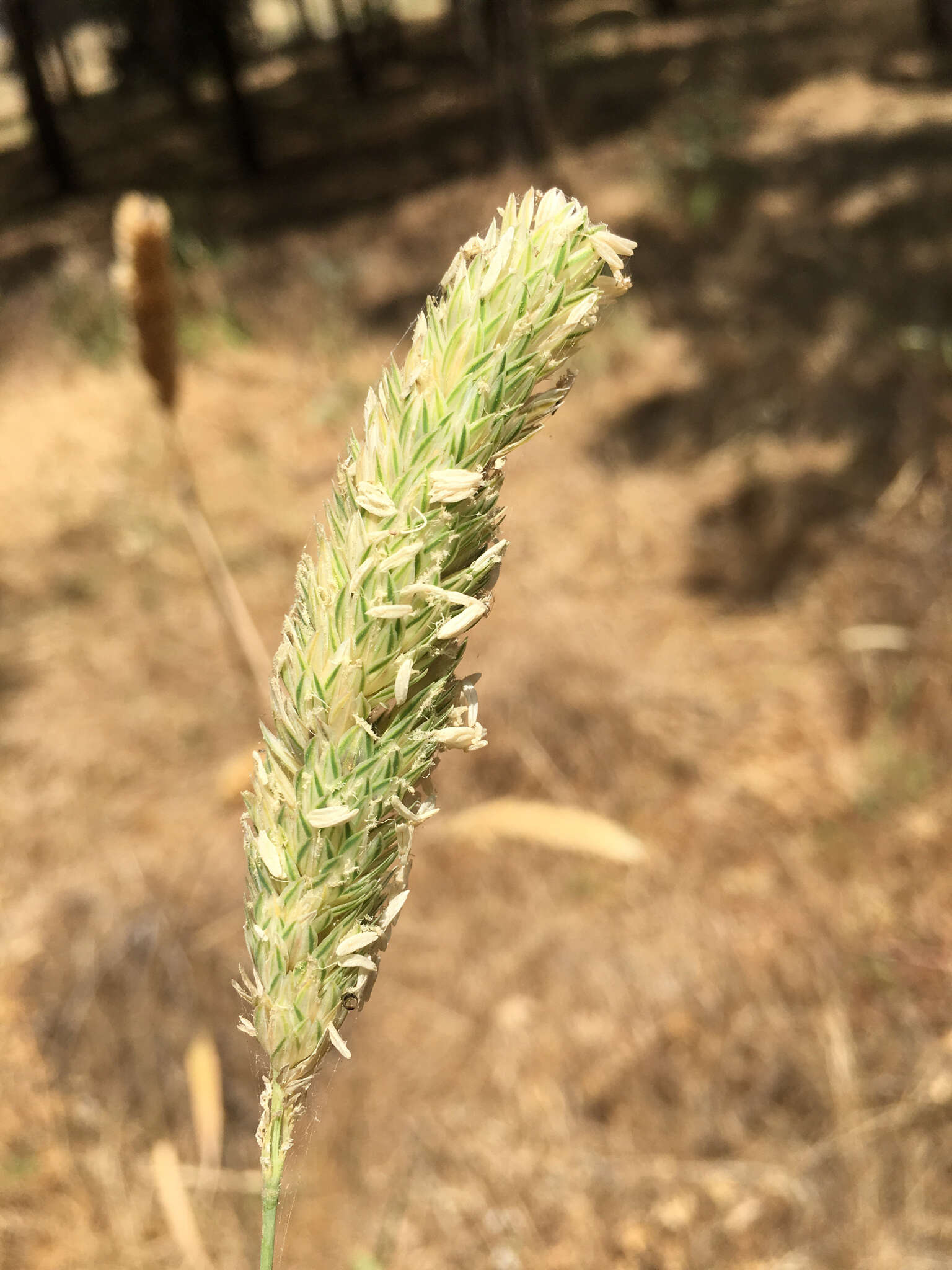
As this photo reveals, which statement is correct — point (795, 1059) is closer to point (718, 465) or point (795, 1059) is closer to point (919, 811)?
point (919, 811)

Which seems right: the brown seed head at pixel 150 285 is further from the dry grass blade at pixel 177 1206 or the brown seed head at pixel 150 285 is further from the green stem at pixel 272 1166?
the green stem at pixel 272 1166

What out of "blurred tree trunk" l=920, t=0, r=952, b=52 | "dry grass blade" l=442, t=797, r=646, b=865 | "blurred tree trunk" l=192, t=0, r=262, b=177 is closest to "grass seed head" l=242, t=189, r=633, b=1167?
"dry grass blade" l=442, t=797, r=646, b=865

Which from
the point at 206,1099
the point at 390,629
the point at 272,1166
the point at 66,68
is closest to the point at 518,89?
the point at 206,1099

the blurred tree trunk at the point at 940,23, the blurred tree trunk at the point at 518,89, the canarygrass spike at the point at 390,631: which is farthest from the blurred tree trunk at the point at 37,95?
the canarygrass spike at the point at 390,631

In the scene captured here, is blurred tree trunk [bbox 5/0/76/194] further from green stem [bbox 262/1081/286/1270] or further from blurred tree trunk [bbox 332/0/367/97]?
green stem [bbox 262/1081/286/1270]

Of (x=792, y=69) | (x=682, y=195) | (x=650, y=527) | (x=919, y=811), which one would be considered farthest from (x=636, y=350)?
(x=792, y=69)

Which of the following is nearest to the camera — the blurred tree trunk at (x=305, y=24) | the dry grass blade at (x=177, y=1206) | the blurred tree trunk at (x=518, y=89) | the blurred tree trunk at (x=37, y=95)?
the dry grass blade at (x=177, y=1206)
